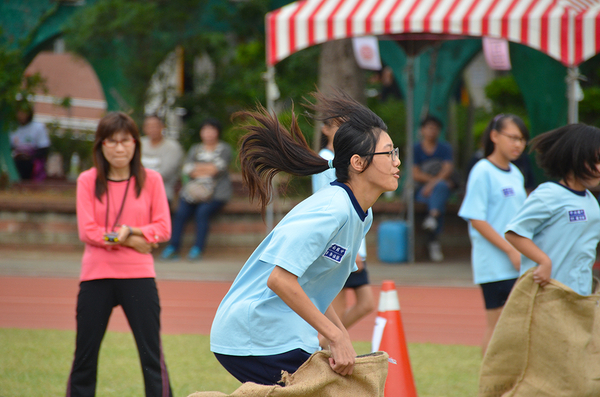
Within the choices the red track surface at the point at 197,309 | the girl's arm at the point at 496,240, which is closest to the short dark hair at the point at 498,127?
the girl's arm at the point at 496,240

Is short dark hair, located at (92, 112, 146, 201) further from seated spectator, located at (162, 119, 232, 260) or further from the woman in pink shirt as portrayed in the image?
seated spectator, located at (162, 119, 232, 260)

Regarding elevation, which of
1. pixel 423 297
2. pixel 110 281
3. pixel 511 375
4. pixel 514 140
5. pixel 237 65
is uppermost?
pixel 237 65

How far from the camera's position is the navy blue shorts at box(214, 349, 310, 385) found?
272 centimetres

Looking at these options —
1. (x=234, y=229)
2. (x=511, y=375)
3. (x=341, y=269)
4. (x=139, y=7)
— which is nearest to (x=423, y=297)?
(x=234, y=229)

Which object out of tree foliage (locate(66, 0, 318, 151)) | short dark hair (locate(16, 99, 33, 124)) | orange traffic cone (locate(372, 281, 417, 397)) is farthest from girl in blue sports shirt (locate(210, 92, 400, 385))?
short dark hair (locate(16, 99, 33, 124))

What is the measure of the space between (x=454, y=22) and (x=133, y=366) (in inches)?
224

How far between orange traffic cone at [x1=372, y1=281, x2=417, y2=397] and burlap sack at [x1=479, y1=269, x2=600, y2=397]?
0.55 m

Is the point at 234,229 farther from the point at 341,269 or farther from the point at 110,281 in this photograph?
the point at 341,269

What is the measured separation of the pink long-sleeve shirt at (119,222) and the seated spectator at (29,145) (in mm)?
9567

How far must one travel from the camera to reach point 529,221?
13.0 ft

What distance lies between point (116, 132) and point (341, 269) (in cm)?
201

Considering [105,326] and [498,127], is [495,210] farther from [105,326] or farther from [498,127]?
[105,326]

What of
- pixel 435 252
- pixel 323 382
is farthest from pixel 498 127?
pixel 435 252

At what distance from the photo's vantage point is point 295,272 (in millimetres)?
2535
